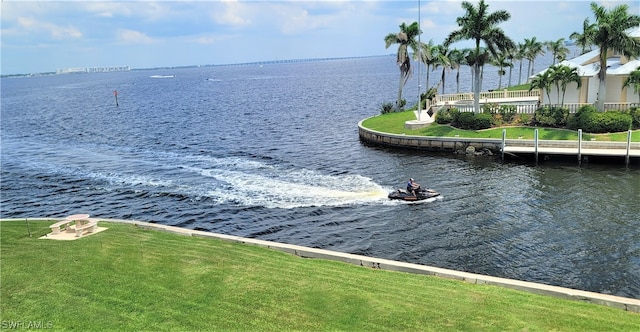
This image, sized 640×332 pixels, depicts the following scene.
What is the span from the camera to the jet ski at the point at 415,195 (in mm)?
28438

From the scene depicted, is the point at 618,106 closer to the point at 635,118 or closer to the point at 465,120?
the point at 635,118

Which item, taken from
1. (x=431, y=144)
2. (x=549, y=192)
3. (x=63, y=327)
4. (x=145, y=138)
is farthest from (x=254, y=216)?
(x=145, y=138)

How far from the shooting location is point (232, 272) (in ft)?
48.2

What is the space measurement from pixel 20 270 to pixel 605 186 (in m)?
32.7

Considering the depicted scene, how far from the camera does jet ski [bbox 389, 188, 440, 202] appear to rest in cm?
2844

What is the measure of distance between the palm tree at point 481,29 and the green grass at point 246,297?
36085 mm

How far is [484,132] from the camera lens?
43281 mm

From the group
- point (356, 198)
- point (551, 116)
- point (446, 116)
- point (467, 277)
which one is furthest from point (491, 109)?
point (467, 277)

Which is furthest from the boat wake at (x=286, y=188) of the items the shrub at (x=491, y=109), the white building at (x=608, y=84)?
the white building at (x=608, y=84)

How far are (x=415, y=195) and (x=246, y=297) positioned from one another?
698 inches

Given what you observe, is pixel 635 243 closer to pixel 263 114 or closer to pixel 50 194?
pixel 50 194


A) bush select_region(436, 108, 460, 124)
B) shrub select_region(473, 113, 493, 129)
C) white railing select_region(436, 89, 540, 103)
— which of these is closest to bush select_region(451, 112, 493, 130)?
shrub select_region(473, 113, 493, 129)

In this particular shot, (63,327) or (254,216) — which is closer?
(63,327)

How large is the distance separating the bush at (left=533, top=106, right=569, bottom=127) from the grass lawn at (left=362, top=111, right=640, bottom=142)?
3.22 feet
